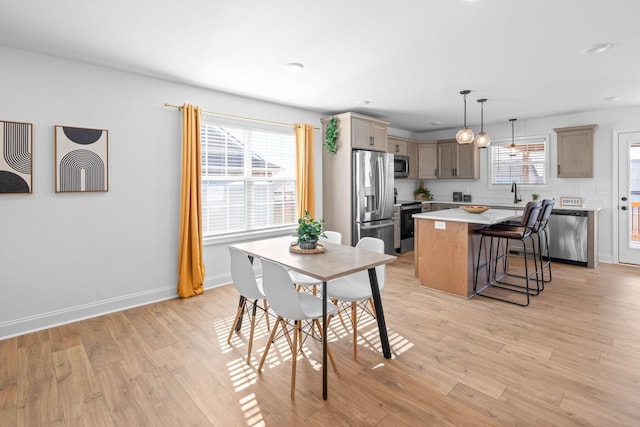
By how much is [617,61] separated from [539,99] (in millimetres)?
1449

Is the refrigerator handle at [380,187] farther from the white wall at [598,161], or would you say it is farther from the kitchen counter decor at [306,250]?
the kitchen counter decor at [306,250]

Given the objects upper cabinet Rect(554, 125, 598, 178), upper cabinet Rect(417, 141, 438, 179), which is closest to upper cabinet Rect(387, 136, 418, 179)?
upper cabinet Rect(417, 141, 438, 179)

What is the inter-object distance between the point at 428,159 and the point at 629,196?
330cm

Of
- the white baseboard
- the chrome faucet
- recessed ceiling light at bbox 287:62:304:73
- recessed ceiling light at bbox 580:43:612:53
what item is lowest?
the white baseboard

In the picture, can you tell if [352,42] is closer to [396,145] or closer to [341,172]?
[341,172]

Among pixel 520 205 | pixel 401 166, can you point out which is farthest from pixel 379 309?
pixel 401 166

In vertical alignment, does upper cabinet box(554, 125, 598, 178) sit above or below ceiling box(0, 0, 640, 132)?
below

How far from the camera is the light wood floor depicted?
1929 millimetres

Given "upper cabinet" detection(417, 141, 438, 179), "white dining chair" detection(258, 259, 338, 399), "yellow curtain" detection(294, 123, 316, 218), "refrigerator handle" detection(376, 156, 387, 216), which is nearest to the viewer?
"white dining chair" detection(258, 259, 338, 399)

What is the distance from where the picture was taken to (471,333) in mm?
2949

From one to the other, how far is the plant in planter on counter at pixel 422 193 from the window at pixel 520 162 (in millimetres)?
1275

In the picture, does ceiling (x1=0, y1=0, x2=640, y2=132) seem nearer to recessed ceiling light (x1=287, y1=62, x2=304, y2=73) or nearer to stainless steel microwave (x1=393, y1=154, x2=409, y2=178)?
recessed ceiling light (x1=287, y1=62, x2=304, y2=73)

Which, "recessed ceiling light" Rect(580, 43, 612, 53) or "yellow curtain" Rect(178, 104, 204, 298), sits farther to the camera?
"yellow curtain" Rect(178, 104, 204, 298)

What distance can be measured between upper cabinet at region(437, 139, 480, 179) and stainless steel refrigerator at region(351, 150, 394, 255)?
1843 mm
